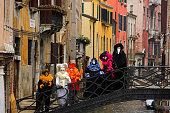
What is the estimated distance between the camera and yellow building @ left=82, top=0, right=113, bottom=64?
50406 millimetres

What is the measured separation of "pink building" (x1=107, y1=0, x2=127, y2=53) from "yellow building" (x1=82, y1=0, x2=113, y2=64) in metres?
3.10

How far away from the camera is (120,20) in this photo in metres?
68.1

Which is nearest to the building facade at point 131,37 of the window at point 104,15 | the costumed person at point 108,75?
the window at point 104,15

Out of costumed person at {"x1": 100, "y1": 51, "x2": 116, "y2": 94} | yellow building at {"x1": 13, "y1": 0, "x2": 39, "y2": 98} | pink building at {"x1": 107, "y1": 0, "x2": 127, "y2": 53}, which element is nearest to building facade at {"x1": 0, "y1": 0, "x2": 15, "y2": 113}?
costumed person at {"x1": 100, "y1": 51, "x2": 116, "y2": 94}

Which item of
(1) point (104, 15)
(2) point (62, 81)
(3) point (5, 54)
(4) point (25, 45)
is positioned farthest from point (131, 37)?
(3) point (5, 54)

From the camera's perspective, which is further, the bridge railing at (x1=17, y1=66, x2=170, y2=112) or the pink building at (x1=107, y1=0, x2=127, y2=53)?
the pink building at (x1=107, y1=0, x2=127, y2=53)

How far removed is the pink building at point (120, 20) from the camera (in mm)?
65100

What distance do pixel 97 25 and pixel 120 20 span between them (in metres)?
14.1

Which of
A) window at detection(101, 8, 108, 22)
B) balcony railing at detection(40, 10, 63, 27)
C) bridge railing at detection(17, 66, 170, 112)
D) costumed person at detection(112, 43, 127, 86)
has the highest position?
window at detection(101, 8, 108, 22)

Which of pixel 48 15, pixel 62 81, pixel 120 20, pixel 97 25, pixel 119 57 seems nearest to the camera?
pixel 62 81

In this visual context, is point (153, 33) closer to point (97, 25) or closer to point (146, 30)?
point (146, 30)

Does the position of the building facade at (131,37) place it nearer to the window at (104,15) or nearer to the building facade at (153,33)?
the building facade at (153,33)

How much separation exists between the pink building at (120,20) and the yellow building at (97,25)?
3099 millimetres

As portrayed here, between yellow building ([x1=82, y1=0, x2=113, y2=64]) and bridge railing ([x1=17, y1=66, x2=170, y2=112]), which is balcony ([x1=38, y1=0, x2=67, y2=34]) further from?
yellow building ([x1=82, y1=0, x2=113, y2=64])
